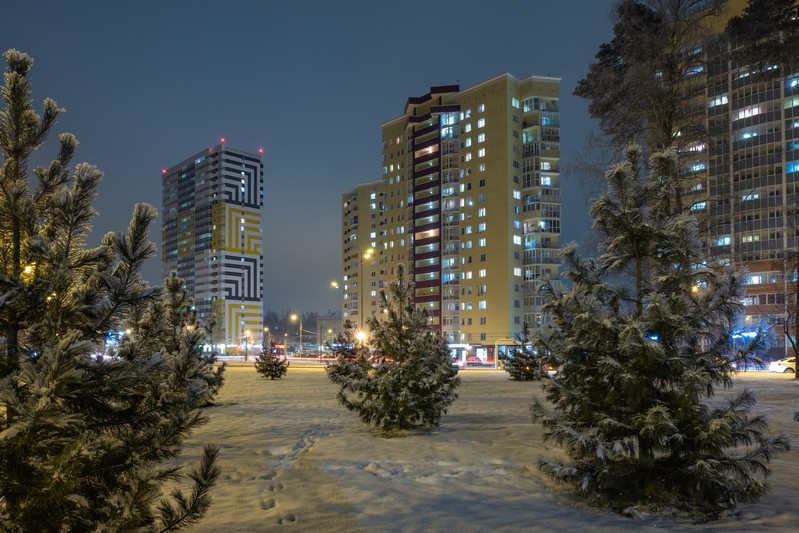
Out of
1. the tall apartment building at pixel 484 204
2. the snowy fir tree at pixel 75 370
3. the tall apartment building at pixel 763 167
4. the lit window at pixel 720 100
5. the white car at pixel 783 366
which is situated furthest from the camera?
the tall apartment building at pixel 484 204

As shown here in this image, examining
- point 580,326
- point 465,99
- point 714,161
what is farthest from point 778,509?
point 465,99

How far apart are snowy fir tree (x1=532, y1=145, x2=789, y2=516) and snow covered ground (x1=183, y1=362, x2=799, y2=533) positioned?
52 centimetres

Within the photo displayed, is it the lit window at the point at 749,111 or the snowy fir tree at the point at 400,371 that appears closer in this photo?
the snowy fir tree at the point at 400,371

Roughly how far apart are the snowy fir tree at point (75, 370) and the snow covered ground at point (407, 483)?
299cm

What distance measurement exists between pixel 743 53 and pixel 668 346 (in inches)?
623

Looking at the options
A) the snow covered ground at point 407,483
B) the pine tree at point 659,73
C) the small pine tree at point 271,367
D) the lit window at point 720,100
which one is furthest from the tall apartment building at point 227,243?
the snow covered ground at point 407,483

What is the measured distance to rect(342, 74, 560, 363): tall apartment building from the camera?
271 feet

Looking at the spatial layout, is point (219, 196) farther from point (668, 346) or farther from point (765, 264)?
point (668, 346)

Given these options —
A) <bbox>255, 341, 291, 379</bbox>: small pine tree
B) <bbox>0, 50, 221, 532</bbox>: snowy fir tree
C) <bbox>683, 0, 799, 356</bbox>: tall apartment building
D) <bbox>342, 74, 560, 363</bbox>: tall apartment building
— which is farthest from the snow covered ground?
<bbox>683, 0, 799, 356</bbox>: tall apartment building

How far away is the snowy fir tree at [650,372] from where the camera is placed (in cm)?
650

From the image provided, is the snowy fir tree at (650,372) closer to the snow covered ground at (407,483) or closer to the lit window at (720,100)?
the snow covered ground at (407,483)

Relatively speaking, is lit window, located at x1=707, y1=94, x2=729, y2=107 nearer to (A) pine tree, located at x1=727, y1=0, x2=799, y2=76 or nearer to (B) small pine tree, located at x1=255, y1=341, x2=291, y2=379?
(A) pine tree, located at x1=727, y1=0, x2=799, y2=76

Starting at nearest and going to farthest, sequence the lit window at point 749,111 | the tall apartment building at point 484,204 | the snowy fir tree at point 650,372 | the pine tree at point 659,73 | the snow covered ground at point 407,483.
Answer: the snow covered ground at point 407,483, the snowy fir tree at point 650,372, the pine tree at point 659,73, the lit window at point 749,111, the tall apartment building at point 484,204

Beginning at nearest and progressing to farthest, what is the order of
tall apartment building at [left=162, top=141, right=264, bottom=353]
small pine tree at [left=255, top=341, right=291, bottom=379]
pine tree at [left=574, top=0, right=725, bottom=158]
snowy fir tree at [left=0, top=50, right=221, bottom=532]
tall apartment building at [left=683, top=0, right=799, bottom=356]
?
snowy fir tree at [left=0, top=50, right=221, bottom=532], pine tree at [left=574, top=0, right=725, bottom=158], small pine tree at [left=255, top=341, right=291, bottom=379], tall apartment building at [left=683, top=0, right=799, bottom=356], tall apartment building at [left=162, top=141, right=264, bottom=353]
